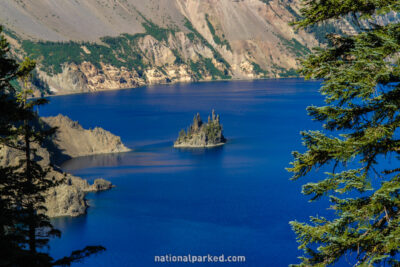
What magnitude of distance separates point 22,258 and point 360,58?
10331 millimetres

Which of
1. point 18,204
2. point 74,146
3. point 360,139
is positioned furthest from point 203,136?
point 360,139

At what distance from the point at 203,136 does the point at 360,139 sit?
134 meters

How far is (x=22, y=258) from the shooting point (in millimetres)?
14172

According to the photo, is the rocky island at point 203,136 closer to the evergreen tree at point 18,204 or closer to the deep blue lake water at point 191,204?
the deep blue lake water at point 191,204

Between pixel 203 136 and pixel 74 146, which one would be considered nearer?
pixel 74 146

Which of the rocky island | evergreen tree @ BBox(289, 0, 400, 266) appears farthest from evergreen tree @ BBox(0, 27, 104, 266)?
the rocky island

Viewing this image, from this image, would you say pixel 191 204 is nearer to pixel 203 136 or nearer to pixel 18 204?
pixel 203 136

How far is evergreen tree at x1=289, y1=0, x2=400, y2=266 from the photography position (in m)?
10.8

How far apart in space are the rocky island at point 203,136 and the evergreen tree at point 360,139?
423 ft

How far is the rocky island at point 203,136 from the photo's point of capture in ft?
469

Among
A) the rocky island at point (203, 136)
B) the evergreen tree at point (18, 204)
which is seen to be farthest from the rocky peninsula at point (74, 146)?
the evergreen tree at point (18, 204)

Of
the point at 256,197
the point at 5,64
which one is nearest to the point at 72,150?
the point at 256,197

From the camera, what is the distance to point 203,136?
477ft

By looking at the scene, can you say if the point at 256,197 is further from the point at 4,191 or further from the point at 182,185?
the point at 4,191
